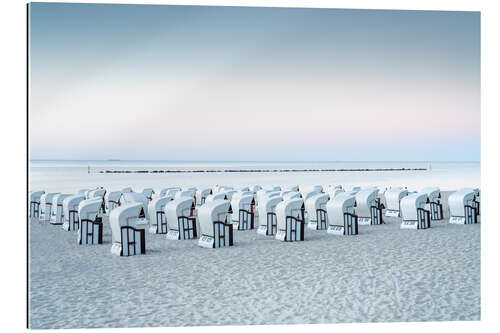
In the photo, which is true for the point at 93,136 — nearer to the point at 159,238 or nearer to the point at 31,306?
the point at 159,238

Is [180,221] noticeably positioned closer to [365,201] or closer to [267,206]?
[267,206]

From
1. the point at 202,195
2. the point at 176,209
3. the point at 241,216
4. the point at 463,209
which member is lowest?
the point at 241,216

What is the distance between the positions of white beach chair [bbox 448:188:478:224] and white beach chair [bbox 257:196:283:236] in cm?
709

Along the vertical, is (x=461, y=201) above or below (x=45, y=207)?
above

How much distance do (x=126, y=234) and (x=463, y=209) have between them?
12905mm

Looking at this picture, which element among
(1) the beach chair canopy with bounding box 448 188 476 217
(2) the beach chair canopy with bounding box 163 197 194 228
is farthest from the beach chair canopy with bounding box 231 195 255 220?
(1) the beach chair canopy with bounding box 448 188 476 217

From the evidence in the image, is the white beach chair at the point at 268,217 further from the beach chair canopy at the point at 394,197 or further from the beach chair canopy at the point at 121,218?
the beach chair canopy at the point at 394,197

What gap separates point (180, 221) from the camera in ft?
53.5

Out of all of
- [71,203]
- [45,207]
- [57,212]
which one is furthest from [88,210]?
[45,207]

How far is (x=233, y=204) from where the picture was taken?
19344 millimetres

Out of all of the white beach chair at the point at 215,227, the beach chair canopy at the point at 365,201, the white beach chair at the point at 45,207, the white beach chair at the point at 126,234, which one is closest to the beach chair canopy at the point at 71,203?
Result: the white beach chair at the point at 45,207

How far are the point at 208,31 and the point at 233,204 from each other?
7.10m
